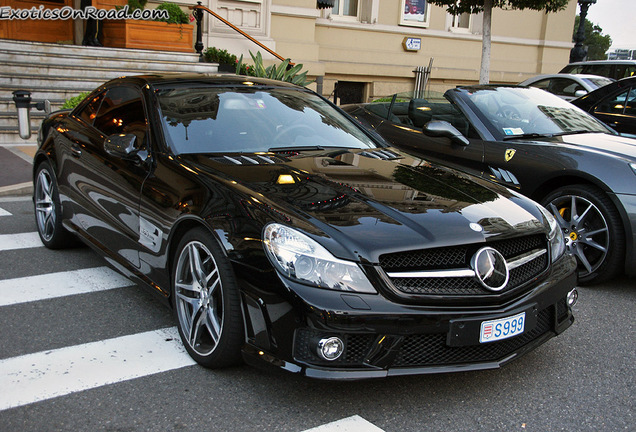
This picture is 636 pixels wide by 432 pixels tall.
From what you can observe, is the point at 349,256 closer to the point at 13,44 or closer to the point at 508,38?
the point at 13,44

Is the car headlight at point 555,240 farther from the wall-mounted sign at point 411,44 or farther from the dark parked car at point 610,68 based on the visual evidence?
the wall-mounted sign at point 411,44

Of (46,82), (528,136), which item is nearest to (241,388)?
(528,136)

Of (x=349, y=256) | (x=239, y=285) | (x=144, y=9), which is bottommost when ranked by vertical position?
(x=239, y=285)

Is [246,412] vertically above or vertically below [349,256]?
below

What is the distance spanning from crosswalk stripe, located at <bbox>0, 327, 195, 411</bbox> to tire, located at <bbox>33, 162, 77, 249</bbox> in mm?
1949

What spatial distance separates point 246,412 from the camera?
3.04m

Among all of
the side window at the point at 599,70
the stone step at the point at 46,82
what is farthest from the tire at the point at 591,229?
the side window at the point at 599,70

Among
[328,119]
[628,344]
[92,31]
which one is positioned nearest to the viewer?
[628,344]

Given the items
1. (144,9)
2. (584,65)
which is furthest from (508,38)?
(144,9)

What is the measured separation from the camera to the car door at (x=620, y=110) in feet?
24.5

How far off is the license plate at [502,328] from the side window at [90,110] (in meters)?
3.46

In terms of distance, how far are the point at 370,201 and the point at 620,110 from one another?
18.0 ft

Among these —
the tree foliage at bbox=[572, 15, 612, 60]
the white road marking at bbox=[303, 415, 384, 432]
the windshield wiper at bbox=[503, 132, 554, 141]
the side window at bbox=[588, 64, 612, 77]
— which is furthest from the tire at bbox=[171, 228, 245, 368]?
the tree foliage at bbox=[572, 15, 612, 60]

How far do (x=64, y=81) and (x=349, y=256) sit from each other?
37.7ft
